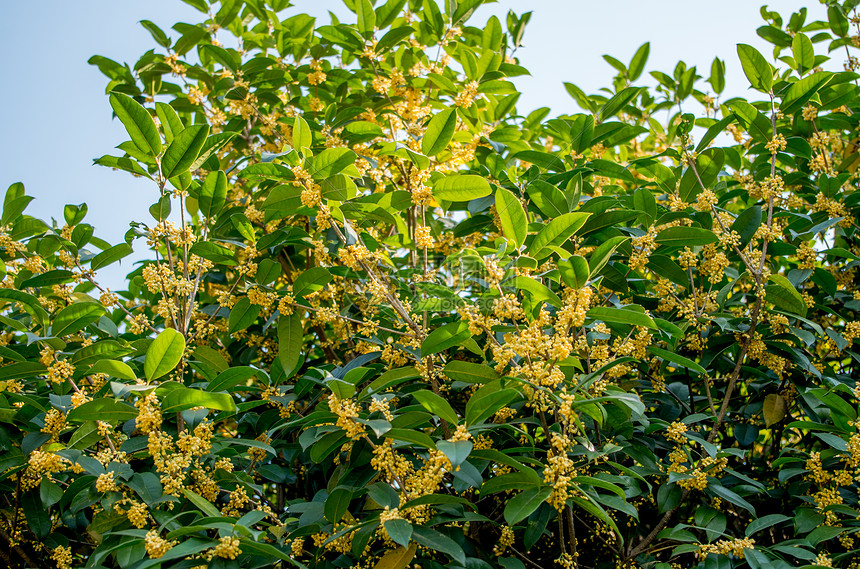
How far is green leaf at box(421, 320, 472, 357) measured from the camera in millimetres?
2344

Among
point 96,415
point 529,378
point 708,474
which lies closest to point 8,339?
point 96,415

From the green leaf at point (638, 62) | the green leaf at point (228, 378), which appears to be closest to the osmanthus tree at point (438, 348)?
the green leaf at point (228, 378)

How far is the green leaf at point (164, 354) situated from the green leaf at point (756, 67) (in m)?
2.81

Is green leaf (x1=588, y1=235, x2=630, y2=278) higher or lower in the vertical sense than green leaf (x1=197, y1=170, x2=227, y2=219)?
lower

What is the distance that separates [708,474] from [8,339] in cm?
356

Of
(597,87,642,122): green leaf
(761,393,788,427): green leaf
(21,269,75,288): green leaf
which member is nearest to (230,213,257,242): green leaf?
(21,269,75,288): green leaf

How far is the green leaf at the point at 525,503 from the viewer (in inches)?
77.9

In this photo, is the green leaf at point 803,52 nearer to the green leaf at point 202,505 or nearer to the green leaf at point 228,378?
the green leaf at point 228,378

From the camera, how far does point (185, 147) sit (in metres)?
2.62

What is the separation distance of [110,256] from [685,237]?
2793mm

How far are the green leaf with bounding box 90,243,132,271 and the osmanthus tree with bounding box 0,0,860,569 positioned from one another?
13mm

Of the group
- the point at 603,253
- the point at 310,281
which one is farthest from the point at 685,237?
the point at 310,281

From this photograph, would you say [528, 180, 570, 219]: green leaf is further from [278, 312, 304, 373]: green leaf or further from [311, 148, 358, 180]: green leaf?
[278, 312, 304, 373]: green leaf

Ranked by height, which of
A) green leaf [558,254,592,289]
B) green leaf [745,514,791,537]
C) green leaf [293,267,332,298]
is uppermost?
green leaf [293,267,332,298]
